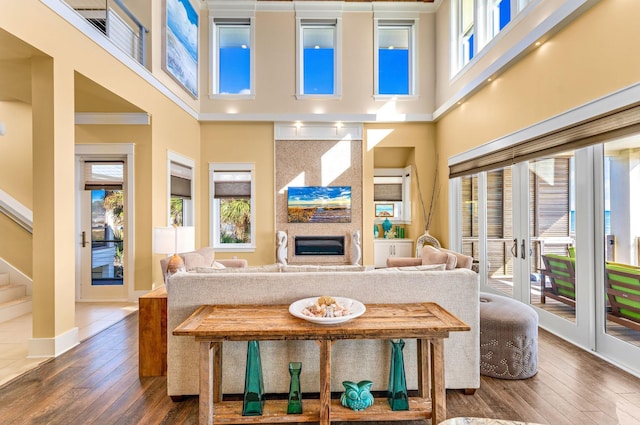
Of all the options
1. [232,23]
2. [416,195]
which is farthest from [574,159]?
[232,23]

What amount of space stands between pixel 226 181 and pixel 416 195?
409 centimetres

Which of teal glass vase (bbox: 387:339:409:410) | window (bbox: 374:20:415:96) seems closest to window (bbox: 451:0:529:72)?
window (bbox: 374:20:415:96)

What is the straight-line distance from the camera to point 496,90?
4.51 meters

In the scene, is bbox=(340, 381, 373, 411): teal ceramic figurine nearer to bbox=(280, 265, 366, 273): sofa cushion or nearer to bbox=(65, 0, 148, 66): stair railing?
bbox=(280, 265, 366, 273): sofa cushion

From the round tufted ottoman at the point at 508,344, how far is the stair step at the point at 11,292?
19.0 ft

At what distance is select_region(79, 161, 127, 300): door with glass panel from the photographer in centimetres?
492

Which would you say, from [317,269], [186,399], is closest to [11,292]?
[186,399]

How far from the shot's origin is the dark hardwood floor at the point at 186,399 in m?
2.08

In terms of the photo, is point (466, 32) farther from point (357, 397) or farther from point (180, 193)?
point (357, 397)

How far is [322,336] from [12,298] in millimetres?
5025

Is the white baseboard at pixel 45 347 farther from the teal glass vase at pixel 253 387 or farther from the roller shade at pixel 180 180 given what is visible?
the roller shade at pixel 180 180

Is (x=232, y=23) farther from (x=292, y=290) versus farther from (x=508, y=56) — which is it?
(x=292, y=290)

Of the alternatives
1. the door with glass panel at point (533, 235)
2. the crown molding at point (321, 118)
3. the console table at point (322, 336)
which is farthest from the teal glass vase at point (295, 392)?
the crown molding at point (321, 118)

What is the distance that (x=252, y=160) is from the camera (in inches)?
264
